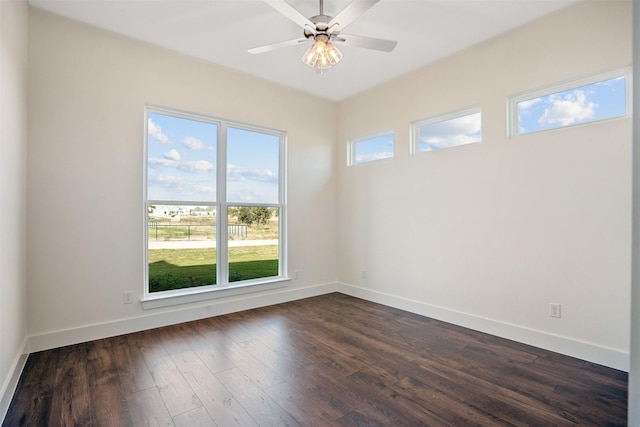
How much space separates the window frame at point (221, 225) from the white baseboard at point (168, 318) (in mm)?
95

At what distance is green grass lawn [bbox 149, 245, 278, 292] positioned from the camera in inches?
134

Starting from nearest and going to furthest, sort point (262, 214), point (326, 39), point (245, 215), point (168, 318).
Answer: point (326, 39) < point (168, 318) < point (245, 215) < point (262, 214)

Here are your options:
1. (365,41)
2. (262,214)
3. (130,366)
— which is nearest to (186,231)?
(262,214)

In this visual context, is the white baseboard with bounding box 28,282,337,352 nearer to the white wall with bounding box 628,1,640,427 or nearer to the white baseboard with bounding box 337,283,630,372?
the white baseboard with bounding box 337,283,630,372

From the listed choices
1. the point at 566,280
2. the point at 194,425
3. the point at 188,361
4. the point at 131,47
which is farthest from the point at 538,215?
the point at 131,47

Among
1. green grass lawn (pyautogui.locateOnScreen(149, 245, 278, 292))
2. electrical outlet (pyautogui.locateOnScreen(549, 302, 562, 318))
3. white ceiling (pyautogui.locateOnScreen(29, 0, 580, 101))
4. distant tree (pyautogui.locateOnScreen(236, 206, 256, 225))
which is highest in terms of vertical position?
white ceiling (pyautogui.locateOnScreen(29, 0, 580, 101))

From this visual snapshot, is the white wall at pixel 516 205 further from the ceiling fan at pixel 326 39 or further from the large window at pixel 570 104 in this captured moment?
the ceiling fan at pixel 326 39

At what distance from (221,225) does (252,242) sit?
515 millimetres

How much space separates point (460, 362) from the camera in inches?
97.9

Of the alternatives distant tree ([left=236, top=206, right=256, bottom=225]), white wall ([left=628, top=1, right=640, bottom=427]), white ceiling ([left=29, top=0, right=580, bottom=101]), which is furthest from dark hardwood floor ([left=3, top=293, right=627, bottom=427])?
white ceiling ([left=29, top=0, right=580, bottom=101])

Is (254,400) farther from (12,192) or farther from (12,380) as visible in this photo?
(12,192)

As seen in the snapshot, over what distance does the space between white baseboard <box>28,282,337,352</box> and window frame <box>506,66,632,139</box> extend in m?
3.23

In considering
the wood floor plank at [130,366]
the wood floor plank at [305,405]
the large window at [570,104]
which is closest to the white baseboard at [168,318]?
the wood floor plank at [130,366]

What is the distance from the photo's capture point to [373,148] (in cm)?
444
